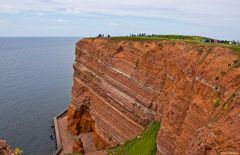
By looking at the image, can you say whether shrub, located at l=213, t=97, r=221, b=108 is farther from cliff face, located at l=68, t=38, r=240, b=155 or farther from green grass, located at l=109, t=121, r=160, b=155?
green grass, located at l=109, t=121, r=160, b=155

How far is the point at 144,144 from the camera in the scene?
40719mm

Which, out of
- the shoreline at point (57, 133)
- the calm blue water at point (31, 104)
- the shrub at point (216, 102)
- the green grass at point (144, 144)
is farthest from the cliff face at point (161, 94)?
the calm blue water at point (31, 104)

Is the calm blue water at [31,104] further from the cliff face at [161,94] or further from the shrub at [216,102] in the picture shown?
the shrub at [216,102]

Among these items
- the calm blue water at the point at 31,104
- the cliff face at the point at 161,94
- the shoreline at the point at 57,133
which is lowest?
the calm blue water at the point at 31,104

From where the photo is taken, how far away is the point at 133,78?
4731cm

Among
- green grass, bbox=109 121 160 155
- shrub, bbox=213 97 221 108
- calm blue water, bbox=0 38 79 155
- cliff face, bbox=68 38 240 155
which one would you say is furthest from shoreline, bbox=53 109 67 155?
shrub, bbox=213 97 221 108

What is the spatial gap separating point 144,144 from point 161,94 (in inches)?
232

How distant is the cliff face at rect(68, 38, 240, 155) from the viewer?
80.0 feet

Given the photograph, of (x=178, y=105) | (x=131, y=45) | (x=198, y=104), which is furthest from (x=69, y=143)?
(x=198, y=104)

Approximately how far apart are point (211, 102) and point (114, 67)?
85.4 ft

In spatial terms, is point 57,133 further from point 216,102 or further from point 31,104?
point 216,102

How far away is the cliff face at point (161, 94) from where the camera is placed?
960 inches

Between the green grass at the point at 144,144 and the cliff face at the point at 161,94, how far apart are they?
5.12ft

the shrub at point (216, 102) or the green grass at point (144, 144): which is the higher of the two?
the shrub at point (216, 102)
